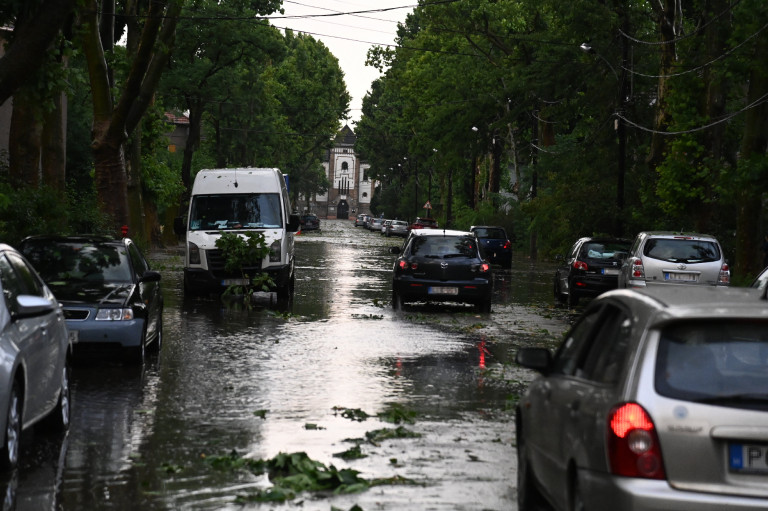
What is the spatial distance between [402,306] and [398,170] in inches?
4191

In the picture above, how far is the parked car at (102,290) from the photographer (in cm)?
1370

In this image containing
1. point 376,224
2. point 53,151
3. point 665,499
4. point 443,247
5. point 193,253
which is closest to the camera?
point 665,499

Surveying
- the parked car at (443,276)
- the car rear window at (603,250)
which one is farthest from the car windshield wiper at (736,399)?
the car rear window at (603,250)

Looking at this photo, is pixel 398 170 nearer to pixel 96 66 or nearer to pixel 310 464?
pixel 96 66

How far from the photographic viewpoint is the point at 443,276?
24.0 m

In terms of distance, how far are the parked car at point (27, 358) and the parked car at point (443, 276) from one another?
13.9m

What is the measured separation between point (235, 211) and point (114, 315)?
13019 mm

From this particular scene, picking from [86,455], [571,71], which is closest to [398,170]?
[571,71]

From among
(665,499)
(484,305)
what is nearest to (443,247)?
(484,305)

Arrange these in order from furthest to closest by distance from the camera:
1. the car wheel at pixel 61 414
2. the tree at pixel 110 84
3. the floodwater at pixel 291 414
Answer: the tree at pixel 110 84, the car wheel at pixel 61 414, the floodwater at pixel 291 414

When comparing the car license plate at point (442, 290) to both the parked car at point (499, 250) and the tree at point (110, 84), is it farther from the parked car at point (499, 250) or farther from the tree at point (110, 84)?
the parked car at point (499, 250)

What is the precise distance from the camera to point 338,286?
103ft

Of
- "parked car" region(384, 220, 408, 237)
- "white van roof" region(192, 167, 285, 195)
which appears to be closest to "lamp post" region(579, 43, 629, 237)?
"white van roof" region(192, 167, 285, 195)

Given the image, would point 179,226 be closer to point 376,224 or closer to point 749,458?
point 749,458
